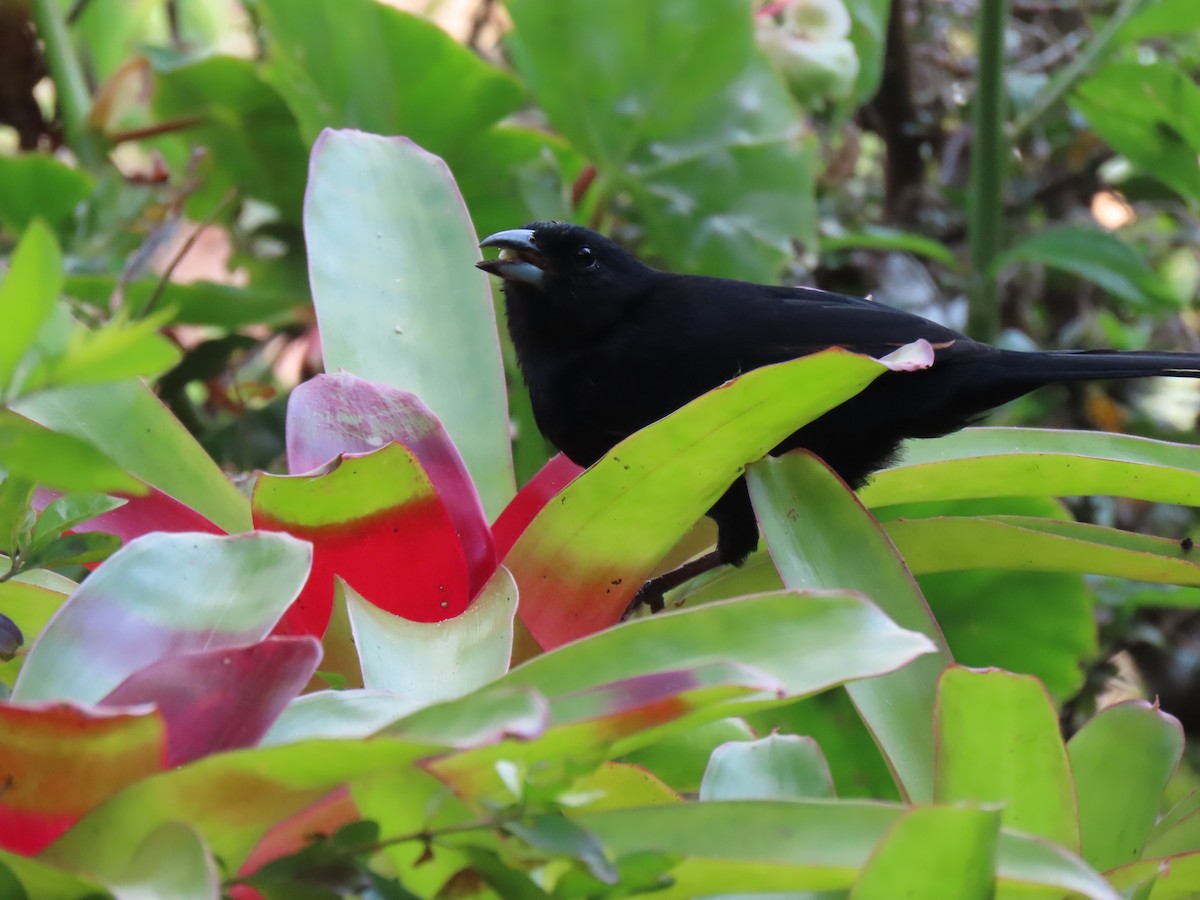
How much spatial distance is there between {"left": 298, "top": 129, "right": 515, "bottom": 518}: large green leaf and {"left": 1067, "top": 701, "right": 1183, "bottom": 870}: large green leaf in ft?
1.48

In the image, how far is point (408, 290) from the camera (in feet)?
3.26

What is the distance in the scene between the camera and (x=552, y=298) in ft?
Result: 5.97

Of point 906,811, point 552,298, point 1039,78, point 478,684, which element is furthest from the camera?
point 1039,78

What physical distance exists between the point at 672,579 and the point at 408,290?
17.2 inches

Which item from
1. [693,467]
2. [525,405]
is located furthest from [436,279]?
[525,405]

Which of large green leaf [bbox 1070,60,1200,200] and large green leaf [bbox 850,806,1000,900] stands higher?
large green leaf [bbox 850,806,1000,900]

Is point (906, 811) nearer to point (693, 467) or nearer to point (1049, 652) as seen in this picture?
point (693, 467)

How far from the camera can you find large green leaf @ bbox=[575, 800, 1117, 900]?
1.66 ft

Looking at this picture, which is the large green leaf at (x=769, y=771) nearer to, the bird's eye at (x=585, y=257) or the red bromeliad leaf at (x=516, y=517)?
the red bromeliad leaf at (x=516, y=517)

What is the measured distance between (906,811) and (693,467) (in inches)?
11.7

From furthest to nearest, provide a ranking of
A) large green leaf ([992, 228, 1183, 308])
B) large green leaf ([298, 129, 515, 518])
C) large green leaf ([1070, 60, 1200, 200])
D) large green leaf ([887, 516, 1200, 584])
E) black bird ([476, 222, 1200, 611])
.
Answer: large green leaf ([992, 228, 1183, 308]) < large green leaf ([1070, 60, 1200, 200]) < black bird ([476, 222, 1200, 611]) < large green leaf ([298, 129, 515, 518]) < large green leaf ([887, 516, 1200, 584])

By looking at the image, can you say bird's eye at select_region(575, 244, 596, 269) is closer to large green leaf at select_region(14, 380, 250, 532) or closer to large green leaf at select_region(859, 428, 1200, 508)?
large green leaf at select_region(859, 428, 1200, 508)

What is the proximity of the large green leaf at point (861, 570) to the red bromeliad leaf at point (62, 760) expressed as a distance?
387 mm

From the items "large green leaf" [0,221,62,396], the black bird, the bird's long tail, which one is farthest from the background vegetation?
the bird's long tail
